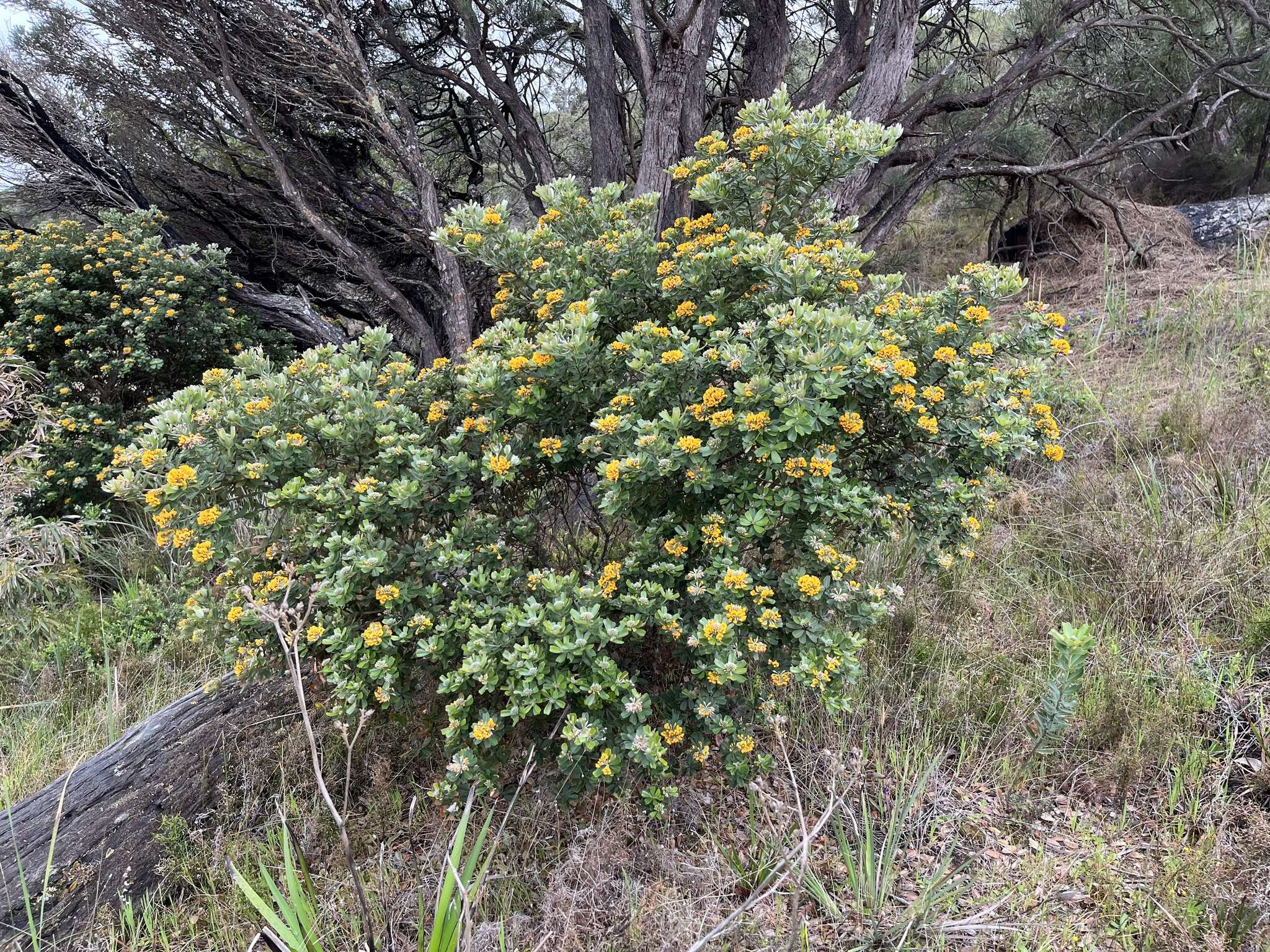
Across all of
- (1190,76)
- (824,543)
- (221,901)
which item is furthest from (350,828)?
(1190,76)

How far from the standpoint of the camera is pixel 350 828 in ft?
7.35

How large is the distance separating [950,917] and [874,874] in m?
0.20

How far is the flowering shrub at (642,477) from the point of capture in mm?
1797

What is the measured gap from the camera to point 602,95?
4910 mm

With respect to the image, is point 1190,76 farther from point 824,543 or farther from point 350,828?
point 350,828

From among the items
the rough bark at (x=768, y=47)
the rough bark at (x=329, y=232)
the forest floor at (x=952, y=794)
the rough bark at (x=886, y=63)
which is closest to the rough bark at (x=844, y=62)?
the rough bark at (x=768, y=47)

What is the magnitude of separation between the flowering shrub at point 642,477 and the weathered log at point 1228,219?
5.68 m

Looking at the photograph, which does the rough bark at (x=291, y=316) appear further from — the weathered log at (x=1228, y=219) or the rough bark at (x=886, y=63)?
the weathered log at (x=1228, y=219)

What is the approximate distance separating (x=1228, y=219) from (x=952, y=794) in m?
6.91

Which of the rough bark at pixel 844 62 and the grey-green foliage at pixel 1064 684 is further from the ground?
the rough bark at pixel 844 62

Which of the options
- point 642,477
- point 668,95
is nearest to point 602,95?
point 668,95

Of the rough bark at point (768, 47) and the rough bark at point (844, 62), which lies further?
the rough bark at point (768, 47)

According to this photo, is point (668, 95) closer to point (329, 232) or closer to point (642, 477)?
point (329, 232)

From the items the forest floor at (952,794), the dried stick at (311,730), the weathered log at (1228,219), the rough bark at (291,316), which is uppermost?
the rough bark at (291,316)
